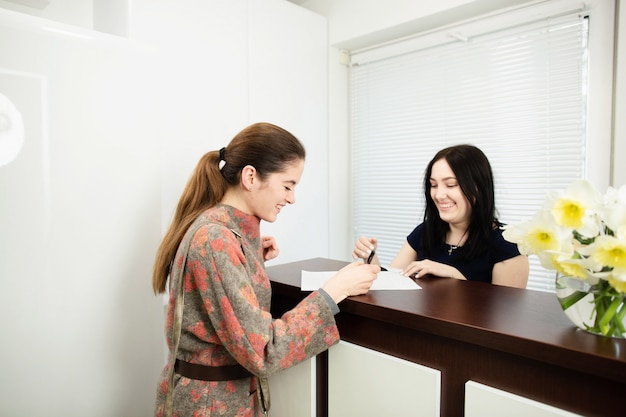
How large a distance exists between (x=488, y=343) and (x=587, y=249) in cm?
24

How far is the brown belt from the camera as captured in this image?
3.40ft

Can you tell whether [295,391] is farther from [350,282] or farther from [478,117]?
[478,117]

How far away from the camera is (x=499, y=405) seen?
780 millimetres

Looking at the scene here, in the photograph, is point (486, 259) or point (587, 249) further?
point (486, 259)

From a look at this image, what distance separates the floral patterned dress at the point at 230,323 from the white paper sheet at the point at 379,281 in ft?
0.43

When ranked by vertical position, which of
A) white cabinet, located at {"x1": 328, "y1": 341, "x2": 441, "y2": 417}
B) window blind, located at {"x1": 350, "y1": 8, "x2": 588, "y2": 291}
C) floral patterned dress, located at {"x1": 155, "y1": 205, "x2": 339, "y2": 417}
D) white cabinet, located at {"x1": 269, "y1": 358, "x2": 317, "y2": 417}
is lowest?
white cabinet, located at {"x1": 269, "y1": 358, "x2": 317, "y2": 417}

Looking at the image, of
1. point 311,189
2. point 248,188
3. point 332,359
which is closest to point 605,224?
point 332,359

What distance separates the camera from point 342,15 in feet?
8.73

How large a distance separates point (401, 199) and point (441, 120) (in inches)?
21.7

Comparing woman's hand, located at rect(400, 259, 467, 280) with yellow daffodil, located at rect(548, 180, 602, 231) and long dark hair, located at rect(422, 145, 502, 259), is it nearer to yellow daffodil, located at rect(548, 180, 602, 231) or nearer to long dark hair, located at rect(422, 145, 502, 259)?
long dark hair, located at rect(422, 145, 502, 259)

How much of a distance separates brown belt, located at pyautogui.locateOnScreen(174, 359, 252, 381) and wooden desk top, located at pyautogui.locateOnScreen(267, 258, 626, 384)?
0.86 ft

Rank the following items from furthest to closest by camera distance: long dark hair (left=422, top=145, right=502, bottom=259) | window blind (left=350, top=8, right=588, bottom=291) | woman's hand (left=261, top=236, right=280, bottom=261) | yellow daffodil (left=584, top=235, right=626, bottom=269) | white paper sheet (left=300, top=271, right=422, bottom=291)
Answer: window blind (left=350, top=8, right=588, bottom=291) < long dark hair (left=422, top=145, right=502, bottom=259) < woman's hand (left=261, top=236, right=280, bottom=261) < white paper sheet (left=300, top=271, right=422, bottom=291) < yellow daffodil (left=584, top=235, right=626, bottom=269)

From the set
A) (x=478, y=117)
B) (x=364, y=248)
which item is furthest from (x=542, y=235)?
(x=478, y=117)

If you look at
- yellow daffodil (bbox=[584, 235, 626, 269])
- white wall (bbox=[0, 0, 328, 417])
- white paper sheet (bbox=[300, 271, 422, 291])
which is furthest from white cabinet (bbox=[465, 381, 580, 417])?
white wall (bbox=[0, 0, 328, 417])
